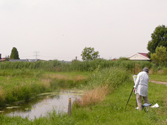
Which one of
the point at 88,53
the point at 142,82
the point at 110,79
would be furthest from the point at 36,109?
the point at 88,53

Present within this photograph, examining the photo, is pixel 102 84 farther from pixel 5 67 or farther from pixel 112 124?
pixel 5 67

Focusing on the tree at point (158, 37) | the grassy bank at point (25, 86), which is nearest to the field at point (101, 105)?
the grassy bank at point (25, 86)

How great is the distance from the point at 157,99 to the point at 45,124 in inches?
261

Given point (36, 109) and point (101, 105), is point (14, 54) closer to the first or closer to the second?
point (36, 109)

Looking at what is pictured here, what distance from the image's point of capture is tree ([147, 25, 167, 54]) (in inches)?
1769

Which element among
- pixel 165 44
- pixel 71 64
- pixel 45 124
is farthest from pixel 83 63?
pixel 45 124

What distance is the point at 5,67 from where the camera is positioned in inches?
1463

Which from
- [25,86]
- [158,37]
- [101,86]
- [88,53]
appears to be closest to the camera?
[101,86]

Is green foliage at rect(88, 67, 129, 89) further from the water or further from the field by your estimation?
the water

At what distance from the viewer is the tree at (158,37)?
4493 cm

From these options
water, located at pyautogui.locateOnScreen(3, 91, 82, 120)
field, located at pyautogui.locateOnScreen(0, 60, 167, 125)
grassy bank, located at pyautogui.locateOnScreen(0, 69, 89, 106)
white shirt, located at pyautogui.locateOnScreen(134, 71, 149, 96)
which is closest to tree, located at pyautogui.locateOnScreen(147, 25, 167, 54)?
grassy bank, located at pyautogui.locateOnScreen(0, 69, 89, 106)

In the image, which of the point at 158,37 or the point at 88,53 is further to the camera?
the point at 88,53

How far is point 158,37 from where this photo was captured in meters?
45.9

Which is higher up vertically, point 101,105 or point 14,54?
point 14,54
